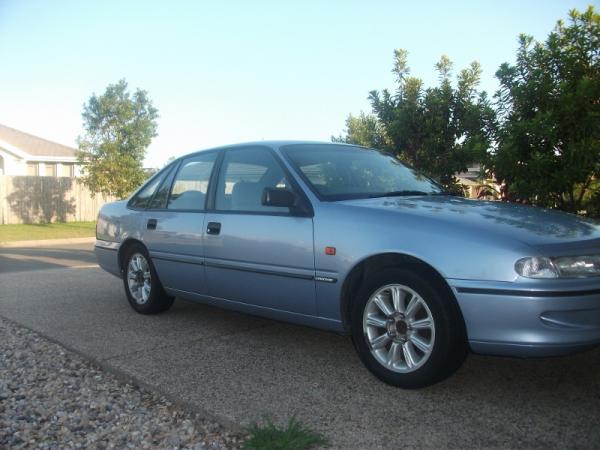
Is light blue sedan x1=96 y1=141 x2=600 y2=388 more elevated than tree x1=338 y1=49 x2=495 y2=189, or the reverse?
tree x1=338 y1=49 x2=495 y2=189

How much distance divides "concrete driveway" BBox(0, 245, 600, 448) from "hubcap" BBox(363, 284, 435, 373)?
0.65 feet

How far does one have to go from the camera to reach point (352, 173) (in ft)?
14.7

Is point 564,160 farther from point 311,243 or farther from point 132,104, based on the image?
point 132,104

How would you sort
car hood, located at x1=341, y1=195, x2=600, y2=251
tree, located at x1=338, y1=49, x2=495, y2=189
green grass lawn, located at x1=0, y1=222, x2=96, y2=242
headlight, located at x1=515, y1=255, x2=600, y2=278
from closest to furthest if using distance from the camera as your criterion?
headlight, located at x1=515, y1=255, x2=600, y2=278 → car hood, located at x1=341, y1=195, x2=600, y2=251 → tree, located at x1=338, y1=49, x2=495, y2=189 → green grass lawn, located at x1=0, y1=222, x2=96, y2=242

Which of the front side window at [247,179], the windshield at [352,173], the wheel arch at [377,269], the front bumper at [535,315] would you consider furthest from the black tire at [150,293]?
the front bumper at [535,315]

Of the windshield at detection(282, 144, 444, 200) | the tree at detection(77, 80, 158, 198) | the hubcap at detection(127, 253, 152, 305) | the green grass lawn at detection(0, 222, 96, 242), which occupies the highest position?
the tree at detection(77, 80, 158, 198)

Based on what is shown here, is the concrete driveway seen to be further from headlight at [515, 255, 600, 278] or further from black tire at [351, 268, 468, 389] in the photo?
headlight at [515, 255, 600, 278]

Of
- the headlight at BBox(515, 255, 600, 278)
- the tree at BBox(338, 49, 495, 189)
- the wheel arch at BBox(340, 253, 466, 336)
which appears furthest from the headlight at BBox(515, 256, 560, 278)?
the tree at BBox(338, 49, 495, 189)

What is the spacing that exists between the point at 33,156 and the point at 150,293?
103 ft

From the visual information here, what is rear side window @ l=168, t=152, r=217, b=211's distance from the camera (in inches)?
200

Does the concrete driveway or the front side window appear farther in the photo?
the front side window

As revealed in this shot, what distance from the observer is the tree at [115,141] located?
23.3 meters

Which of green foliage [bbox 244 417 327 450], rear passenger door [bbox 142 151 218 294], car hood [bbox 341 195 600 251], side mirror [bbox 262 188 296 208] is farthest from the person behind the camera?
rear passenger door [bbox 142 151 218 294]

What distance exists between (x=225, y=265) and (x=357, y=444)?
2079mm
